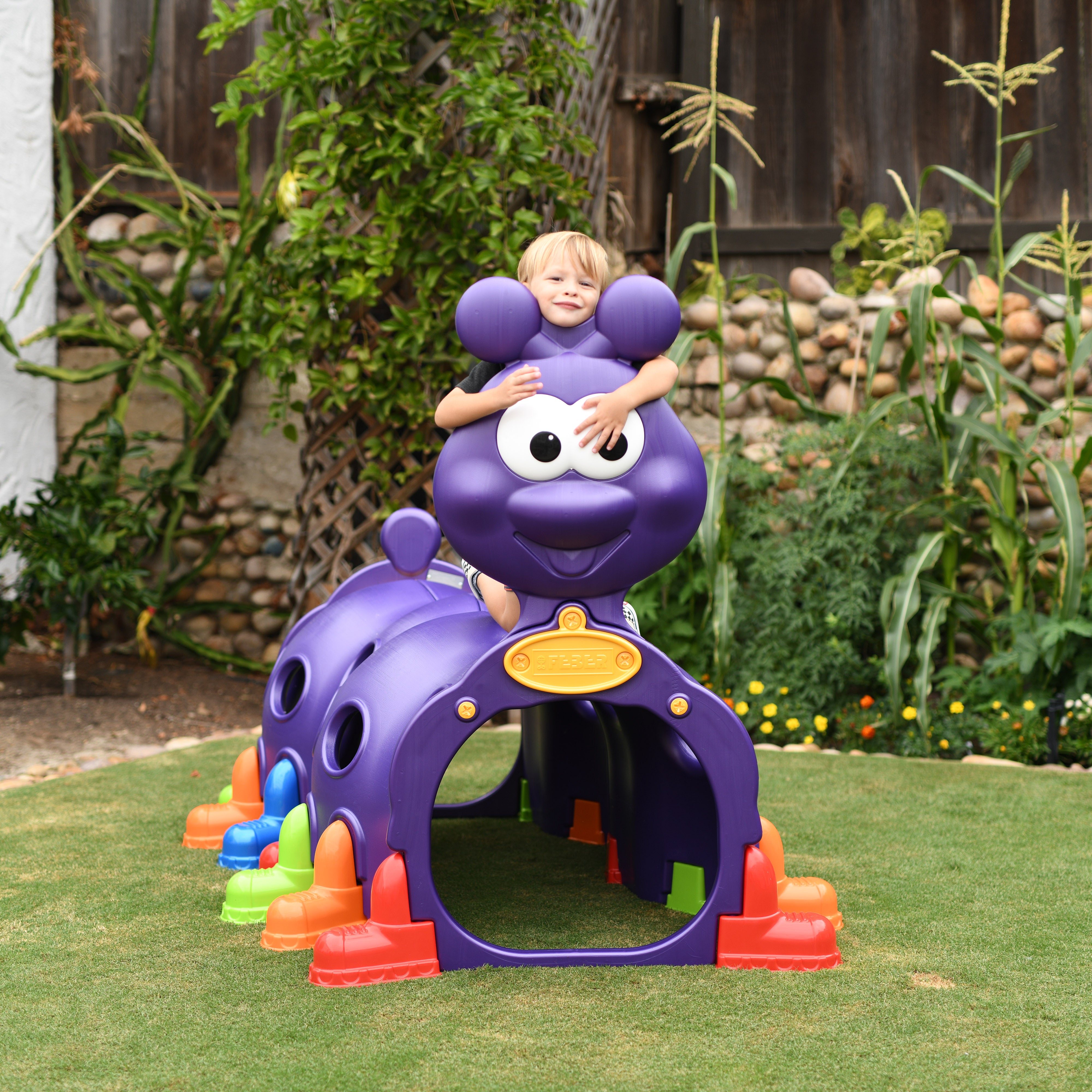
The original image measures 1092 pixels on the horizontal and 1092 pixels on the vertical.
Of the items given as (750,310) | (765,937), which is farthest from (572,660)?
(750,310)

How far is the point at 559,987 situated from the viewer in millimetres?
A: 1909

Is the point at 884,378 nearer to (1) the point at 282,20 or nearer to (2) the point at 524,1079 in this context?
(1) the point at 282,20

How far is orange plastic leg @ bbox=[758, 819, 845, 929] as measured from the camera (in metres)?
2.15

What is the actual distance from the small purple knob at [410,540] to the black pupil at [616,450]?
2.82 ft

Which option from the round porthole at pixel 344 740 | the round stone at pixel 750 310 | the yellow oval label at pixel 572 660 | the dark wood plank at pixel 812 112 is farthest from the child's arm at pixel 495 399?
the dark wood plank at pixel 812 112

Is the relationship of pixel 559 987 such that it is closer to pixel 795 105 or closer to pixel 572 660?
pixel 572 660

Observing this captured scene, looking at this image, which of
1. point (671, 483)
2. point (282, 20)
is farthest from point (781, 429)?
point (671, 483)

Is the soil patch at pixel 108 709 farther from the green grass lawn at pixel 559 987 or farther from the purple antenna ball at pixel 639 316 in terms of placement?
the purple antenna ball at pixel 639 316

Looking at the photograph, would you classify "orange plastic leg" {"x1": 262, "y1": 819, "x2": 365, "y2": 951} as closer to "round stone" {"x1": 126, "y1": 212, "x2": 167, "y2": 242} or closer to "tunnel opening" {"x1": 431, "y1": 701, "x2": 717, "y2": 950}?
"tunnel opening" {"x1": 431, "y1": 701, "x2": 717, "y2": 950}

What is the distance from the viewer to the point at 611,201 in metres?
5.23

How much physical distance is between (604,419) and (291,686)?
130 cm

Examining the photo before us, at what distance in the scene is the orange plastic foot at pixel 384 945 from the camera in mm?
1896

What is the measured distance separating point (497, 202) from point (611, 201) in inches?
55.0

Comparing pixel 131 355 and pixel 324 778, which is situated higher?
pixel 131 355
